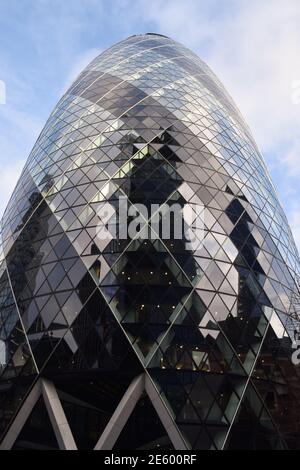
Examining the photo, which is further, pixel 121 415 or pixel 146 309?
pixel 146 309

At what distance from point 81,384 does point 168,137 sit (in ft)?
43.4

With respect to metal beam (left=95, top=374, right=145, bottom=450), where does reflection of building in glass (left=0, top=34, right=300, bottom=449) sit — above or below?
above

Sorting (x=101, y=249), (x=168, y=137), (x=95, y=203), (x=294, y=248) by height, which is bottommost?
(x=101, y=249)

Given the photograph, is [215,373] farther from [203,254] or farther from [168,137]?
[168,137]

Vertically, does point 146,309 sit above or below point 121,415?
above

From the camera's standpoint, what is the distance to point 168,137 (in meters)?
21.4

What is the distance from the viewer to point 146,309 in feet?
49.8

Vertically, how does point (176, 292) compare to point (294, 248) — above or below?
below

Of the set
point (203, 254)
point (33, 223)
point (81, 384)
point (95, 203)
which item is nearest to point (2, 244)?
point (33, 223)

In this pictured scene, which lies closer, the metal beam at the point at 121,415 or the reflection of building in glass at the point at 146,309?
the metal beam at the point at 121,415

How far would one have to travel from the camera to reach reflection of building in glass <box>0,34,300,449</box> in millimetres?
14211

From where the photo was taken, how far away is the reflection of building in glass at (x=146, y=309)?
1421 cm

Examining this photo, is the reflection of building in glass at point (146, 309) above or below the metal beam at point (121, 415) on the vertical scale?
above

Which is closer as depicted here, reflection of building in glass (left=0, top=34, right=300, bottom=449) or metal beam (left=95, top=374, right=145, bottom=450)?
metal beam (left=95, top=374, right=145, bottom=450)
